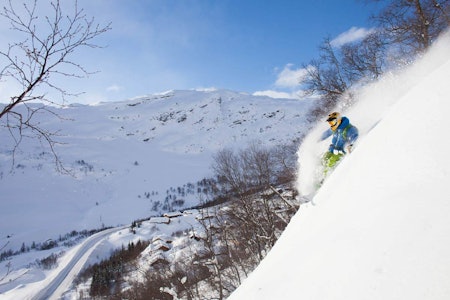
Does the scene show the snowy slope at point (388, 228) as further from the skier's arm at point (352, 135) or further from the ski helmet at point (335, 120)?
the ski helmet at point (335, 120)

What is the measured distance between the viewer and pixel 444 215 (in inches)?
59.1

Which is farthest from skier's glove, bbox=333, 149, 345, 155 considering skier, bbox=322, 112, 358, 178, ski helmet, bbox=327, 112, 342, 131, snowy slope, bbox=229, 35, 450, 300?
snowy slope, bbox=229, 35, 450, 300

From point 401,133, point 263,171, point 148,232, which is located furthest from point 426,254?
point 148,232

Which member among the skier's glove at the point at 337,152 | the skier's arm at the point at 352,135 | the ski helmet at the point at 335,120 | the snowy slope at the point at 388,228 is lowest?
the snowy slope at the point at 388,228

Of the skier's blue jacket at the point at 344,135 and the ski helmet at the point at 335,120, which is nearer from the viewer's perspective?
the skier's blue jacket at the point at 344,135

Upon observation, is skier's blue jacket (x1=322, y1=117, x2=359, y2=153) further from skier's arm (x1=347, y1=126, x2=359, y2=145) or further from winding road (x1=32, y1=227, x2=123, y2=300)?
winding road (x1=32, y1=227, x2=123, y2=300)

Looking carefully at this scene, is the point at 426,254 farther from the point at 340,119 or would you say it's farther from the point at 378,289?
the point at 340,119

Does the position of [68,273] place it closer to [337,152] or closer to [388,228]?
[337,152]

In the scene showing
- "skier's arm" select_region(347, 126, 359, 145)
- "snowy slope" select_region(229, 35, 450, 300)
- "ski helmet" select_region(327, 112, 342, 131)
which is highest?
"ski helmet" select_region(327, 112, 342, 131)

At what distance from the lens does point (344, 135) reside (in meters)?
5.98

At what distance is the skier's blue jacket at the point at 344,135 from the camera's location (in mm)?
5863

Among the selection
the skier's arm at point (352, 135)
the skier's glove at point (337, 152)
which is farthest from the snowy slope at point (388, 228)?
the skier's glove at point (337, 152)

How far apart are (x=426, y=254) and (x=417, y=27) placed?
35.1ft

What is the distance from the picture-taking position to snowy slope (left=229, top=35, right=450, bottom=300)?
140cm
